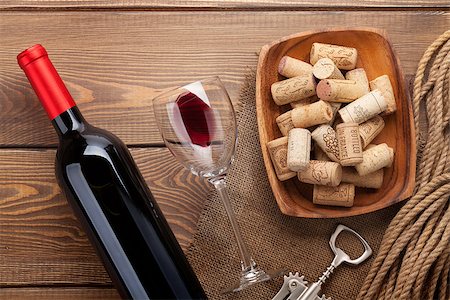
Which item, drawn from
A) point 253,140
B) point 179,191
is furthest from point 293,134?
point 179,191

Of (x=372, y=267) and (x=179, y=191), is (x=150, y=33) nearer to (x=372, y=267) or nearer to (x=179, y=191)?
(x=179, y=191)

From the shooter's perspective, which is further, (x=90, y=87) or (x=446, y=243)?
(x=90, y=87)

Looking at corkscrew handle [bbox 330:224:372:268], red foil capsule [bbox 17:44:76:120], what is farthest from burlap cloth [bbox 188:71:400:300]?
red foil capsule [bbox 17:44:76:120]

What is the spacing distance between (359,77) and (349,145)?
0.51 feet

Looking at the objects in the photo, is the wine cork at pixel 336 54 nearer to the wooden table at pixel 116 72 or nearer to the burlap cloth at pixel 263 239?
the wooden table at pixel 116 72

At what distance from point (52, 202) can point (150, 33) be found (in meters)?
0.41

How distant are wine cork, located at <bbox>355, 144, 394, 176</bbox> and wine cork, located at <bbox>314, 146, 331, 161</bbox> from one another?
7 centimetres

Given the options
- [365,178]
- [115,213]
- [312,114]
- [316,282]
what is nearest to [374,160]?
[365,178]

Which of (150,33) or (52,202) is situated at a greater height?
(150,33)

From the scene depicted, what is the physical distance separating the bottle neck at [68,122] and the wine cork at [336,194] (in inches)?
18.6

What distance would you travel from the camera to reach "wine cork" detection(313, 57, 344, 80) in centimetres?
136

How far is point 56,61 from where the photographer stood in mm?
1457

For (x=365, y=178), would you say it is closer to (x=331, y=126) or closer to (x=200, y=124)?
(x=331, y=126)

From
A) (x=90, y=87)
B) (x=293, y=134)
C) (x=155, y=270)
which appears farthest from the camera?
(x=90, y=87)
